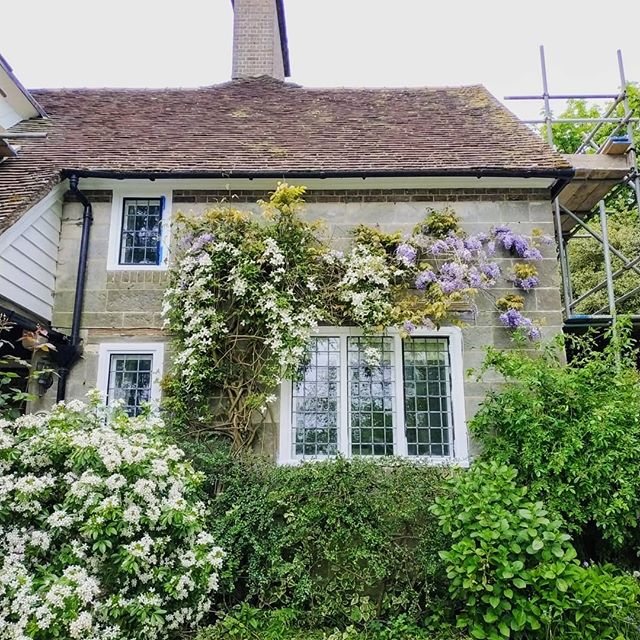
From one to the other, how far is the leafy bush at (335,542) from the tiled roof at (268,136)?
167 inches

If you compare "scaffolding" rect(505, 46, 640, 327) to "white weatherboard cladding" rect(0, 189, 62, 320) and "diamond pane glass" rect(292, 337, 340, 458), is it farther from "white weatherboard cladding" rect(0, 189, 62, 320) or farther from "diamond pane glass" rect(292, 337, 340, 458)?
"white weatherboard cladding" rect(0, 189, 62, 320)

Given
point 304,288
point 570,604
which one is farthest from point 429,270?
point 570,604

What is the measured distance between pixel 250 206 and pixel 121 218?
76.6 inches

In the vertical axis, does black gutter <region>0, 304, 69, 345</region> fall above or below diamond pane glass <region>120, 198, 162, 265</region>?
below

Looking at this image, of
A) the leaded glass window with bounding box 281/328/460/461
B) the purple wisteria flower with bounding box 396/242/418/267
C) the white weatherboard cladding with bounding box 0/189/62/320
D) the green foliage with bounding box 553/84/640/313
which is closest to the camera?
the white weatherboard cladding with bounding box 0/189/62/320

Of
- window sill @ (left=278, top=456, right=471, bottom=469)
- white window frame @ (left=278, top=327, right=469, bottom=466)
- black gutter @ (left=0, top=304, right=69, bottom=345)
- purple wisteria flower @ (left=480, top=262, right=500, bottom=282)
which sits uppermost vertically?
purple wisteria flower @ (left=480, top=262, right=500, bottom=282)

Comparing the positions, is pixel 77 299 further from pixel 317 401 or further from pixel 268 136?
Answer: pixel 268 136

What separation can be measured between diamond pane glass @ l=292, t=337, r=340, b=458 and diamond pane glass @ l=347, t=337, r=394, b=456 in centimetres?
22

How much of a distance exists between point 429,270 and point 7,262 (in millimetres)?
5424

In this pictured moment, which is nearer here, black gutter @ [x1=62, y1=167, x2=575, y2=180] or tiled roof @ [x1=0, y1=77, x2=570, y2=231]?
black gutter @ [x1=62, y1=167, x2=575, y2=180]

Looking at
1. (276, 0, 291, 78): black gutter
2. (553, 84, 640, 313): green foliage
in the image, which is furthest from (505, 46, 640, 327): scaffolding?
(276, 0, 291, 78): black gutter

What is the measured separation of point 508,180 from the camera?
791 cm

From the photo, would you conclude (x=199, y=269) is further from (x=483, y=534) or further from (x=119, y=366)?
(x=483, y=534)

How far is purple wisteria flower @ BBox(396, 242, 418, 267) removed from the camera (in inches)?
293
